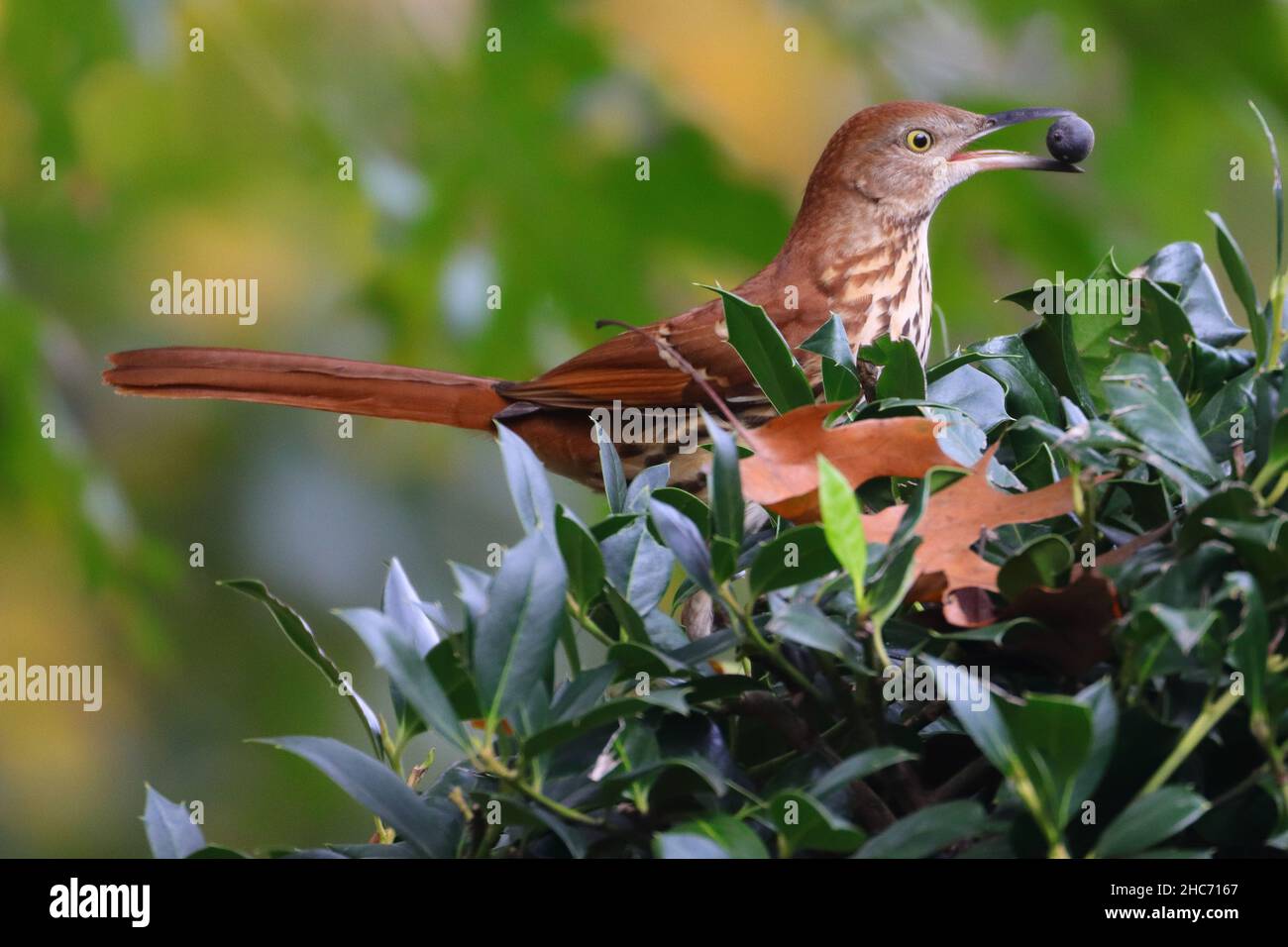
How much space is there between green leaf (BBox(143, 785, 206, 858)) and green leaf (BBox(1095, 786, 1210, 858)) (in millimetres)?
673

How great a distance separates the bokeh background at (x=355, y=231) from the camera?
3713 mm

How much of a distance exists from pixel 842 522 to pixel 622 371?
1.97 metres

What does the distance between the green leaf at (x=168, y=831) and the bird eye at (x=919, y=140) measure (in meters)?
2.64

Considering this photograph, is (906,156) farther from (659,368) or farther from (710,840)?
(710,840)

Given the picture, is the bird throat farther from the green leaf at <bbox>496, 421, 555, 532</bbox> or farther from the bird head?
the green leaf at <bbox>496, 421, 555, 532</bbox>

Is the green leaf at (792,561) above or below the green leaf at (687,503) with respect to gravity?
below

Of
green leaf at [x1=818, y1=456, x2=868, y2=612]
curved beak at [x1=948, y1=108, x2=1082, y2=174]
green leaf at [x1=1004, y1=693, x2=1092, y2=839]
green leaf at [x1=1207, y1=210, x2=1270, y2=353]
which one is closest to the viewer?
green leaf at [x1=1004, y1=693, x2=1092, y2=839]

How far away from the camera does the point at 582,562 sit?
1137 millimetres

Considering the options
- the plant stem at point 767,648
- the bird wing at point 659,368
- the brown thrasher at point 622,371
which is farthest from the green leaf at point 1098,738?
the bird wing at point 659,368

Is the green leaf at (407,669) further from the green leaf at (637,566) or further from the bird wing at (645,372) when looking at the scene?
the bird wing at (645,372)

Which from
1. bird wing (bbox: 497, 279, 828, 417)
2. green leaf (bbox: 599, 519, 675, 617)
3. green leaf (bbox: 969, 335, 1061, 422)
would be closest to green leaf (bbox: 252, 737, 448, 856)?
green leaf (bbox: 599, 519, 675, 617)

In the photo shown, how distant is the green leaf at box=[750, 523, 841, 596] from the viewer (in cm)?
109
